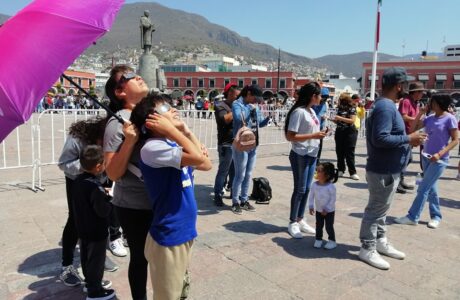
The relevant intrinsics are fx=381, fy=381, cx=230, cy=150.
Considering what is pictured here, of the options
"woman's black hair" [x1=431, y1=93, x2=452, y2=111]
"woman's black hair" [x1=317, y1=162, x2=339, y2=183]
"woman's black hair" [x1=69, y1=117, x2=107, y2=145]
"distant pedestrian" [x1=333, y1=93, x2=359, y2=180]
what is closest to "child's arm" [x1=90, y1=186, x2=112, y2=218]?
"woman's black hair" [x1=69, y1=117, x2=107, y2=145]

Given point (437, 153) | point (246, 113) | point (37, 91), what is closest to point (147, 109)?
point (37, 91)

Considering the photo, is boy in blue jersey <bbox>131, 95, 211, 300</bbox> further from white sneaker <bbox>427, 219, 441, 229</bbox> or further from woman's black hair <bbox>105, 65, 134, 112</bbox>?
white sneaker <bbox>427, 219, 441, 229</bbox>

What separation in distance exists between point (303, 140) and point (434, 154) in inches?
76.3

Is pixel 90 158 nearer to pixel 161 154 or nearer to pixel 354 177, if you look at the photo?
pixel 161 154

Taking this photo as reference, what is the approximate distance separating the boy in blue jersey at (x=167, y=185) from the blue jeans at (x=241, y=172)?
9.96ft

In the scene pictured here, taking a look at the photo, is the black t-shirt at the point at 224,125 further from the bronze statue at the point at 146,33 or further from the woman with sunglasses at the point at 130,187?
the bronze statue at the point at 146,33

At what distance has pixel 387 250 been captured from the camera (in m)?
3.98

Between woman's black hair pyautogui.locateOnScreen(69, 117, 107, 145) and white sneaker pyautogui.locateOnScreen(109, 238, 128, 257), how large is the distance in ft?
4.01

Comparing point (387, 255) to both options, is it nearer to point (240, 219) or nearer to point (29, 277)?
point (240, 219)

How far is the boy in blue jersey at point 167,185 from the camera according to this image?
2.06 meters

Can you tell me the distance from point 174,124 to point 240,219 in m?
3.18

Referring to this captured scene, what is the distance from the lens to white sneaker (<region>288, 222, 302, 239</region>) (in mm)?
4434

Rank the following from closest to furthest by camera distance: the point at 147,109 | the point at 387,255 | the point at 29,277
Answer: the point at 147,109
the point at 29,277
the point at 387,255

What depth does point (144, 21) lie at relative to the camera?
24.1 metres
